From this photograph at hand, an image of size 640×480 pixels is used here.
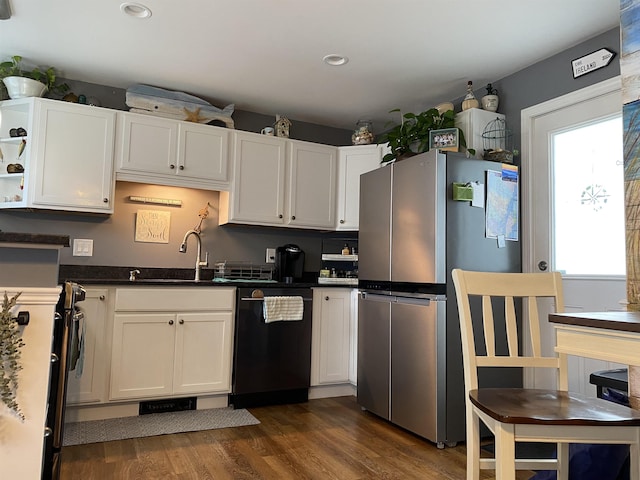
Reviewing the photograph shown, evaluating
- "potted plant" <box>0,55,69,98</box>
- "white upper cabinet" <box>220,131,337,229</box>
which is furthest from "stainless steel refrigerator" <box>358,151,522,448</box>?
"potted plant" <box>0,55,69,98</box>

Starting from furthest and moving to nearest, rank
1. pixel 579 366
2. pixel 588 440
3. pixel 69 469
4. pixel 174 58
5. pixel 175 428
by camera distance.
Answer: pixel 174 58 < pixel 175 428 < pixel 579 366 < pixel 69 469 < pixel 588 440

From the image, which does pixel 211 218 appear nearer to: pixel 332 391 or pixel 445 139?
pixel 332 391

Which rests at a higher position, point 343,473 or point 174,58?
point 174,58

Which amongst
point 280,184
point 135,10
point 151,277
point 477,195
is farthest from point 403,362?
point 135,10

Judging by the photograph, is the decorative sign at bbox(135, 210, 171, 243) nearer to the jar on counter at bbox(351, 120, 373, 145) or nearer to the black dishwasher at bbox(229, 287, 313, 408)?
the black dishwasher at bbox(229, 287, 313, 408)

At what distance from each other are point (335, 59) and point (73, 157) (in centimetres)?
191

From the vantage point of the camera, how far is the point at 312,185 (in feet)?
13.4

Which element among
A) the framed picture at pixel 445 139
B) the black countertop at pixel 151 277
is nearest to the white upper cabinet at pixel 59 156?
Result: the black countertop at pixel 151 277

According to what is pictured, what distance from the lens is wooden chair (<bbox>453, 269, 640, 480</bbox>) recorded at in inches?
51.3

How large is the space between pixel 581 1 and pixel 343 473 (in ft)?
8.75

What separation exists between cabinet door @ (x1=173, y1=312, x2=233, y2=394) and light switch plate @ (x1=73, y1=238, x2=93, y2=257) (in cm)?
94

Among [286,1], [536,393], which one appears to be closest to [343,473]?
[536,393]

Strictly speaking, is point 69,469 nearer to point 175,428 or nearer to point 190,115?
point 175,428

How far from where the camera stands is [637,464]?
51.9 inches
